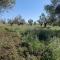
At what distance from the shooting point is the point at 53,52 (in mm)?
9836

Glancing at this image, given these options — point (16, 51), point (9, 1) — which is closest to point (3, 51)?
point (16, 51)

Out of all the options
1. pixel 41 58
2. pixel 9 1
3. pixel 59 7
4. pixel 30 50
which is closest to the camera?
pixel 41 58

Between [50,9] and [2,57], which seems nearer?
[2,57]

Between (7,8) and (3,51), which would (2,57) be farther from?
(7,8)

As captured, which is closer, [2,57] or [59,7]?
[2,57]

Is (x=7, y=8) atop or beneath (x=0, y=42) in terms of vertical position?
atop

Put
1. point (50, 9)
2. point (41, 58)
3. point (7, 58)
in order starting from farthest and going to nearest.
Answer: point (50, 9), point (41, 58), point (7, 58)

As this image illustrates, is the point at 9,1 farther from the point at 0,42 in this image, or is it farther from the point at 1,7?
the point at 0,42

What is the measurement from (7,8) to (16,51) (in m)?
15.4

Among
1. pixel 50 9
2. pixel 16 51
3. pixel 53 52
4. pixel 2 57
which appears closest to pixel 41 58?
pixel 53 52

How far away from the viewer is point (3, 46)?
35.4 ft

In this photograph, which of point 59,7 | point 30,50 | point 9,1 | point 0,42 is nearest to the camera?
point 30,50

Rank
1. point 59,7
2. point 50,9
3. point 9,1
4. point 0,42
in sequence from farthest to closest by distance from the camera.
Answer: point 50,9, point 59,7, point 9,1, point 0,42

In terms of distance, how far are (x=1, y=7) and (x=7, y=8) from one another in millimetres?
749
